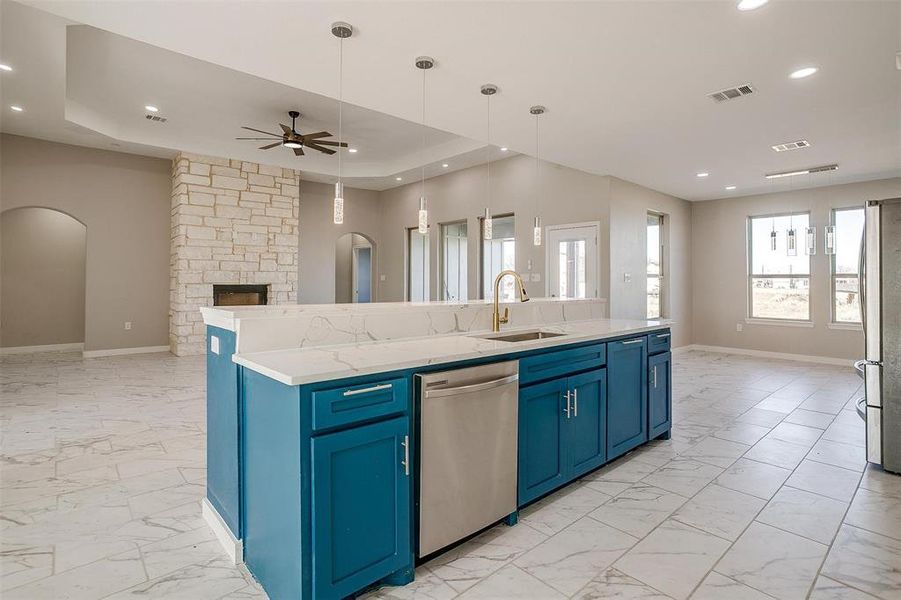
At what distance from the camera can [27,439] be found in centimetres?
337

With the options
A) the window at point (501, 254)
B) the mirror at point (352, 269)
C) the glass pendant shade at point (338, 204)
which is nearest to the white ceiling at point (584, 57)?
the glass pendant shade at point (338, 204)

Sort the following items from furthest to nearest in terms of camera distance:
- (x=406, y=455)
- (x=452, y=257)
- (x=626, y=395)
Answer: (x=452, y=257) → (x=626, y=395) → (x=406, y=455)

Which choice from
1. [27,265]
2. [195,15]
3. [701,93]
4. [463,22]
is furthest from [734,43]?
[27,265]

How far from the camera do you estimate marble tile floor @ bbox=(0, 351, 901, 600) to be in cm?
177

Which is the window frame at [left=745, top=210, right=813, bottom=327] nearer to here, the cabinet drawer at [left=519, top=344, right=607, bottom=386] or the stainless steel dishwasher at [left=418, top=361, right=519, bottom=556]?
the cabinet drawer at [left=519, top=344, right=607, bottom=386]

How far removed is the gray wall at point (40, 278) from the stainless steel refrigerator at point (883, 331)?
10.5 meters

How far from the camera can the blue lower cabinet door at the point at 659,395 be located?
10.9 feet

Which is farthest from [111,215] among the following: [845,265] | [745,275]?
[845,265]

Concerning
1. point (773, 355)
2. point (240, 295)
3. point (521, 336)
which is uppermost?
point (240, 295)

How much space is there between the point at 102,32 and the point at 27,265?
5.81 meters

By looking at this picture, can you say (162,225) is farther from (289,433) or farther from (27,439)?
(289,433)

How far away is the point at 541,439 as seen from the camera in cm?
238

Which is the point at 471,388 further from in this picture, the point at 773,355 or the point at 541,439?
the point at 773,355

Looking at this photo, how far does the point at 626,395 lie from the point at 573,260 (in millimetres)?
3984
